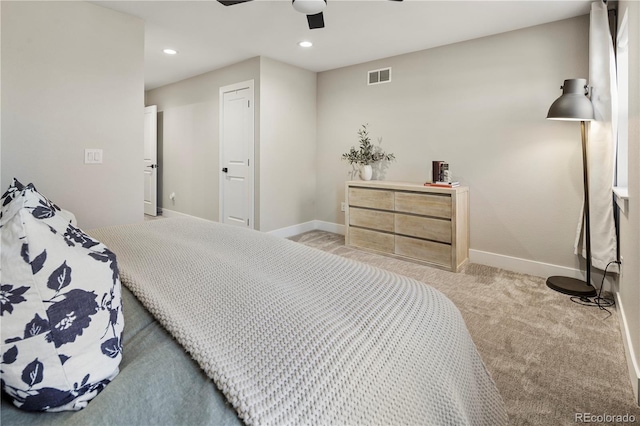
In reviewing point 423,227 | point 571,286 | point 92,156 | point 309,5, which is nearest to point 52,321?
point 309,5

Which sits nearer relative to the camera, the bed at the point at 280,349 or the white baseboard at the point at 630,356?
the bed at the point at 280,349

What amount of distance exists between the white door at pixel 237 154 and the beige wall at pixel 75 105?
1.52 m

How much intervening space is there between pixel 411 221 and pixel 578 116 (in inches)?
66.8

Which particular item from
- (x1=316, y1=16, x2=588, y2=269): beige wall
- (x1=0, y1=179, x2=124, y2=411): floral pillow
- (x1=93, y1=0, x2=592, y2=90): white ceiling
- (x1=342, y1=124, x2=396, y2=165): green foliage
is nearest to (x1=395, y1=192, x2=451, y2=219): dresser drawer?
(x1=316, y1=16, x2=588, y2=269): beige wall

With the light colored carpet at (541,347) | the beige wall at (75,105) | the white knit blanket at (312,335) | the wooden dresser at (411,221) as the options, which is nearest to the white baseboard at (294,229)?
the wooden dresser at (411,221)

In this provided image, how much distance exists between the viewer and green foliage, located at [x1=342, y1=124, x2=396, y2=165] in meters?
4.38

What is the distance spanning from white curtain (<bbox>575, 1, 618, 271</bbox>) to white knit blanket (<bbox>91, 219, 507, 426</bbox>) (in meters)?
2.26

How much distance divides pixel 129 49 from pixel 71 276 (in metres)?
3.14

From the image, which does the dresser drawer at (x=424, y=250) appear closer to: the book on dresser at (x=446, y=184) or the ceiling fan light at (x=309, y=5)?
the book on dresser at (x=446, y=184)

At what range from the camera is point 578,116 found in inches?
101

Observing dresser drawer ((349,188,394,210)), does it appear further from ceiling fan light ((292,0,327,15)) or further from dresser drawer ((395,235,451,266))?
ceiling fan light ((292,0,327,15))

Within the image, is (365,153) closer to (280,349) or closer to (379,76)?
(379,76)

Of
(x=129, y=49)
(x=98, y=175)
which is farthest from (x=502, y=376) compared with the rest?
(x=129, y=49)

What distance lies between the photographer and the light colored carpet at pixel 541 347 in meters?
1.56
